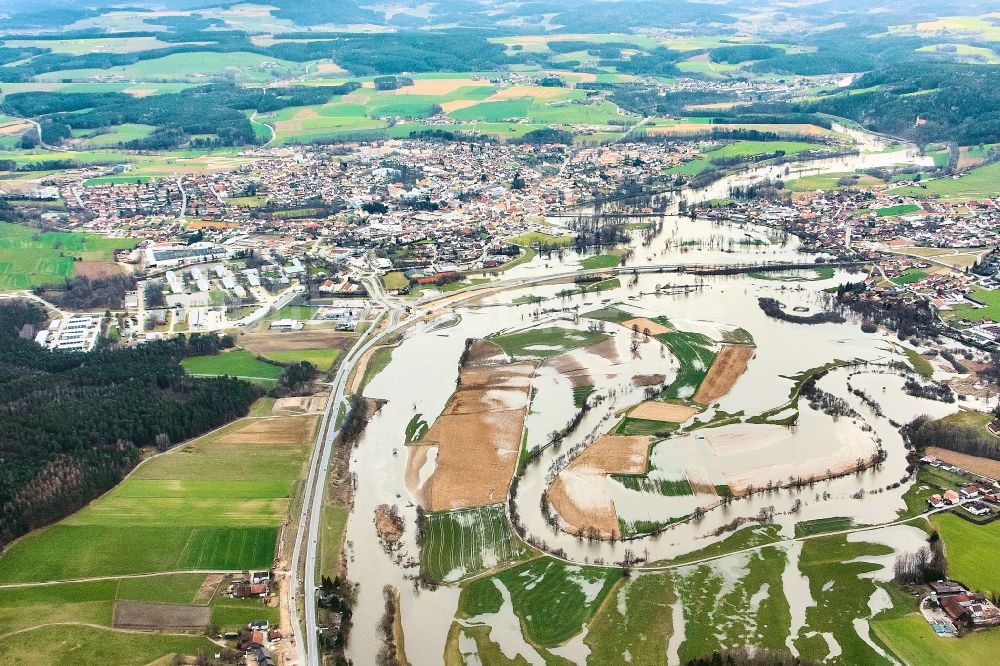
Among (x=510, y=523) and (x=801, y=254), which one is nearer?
(x=510, y=523)

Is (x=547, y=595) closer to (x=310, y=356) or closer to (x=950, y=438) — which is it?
(x=950, y=438)

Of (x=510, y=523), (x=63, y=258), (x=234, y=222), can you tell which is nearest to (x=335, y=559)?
(x=510, y=523)

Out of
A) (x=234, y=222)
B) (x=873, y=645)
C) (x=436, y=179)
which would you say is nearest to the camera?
(x=873, y=645)

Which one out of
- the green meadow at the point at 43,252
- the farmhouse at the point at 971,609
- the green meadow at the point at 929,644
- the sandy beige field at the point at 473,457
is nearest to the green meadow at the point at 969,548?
the farmhouse at the point at 971,609

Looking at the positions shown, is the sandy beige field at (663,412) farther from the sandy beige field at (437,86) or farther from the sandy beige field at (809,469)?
the sandy beige field at (437,86)

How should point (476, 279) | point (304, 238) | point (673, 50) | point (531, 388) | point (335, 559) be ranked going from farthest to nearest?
1. point (673, 50)
2. point (304, 238)
3. point (476, 279)
4. point (531, 388)
5. point (335, 559)

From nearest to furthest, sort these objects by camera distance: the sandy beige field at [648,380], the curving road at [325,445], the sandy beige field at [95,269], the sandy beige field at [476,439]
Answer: the curving road at [325,445], the sandy beige field at [476,439], the sandy beige field at [648,380], the sandy beige field at [95,269]

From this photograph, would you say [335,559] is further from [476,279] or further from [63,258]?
[63,258]
